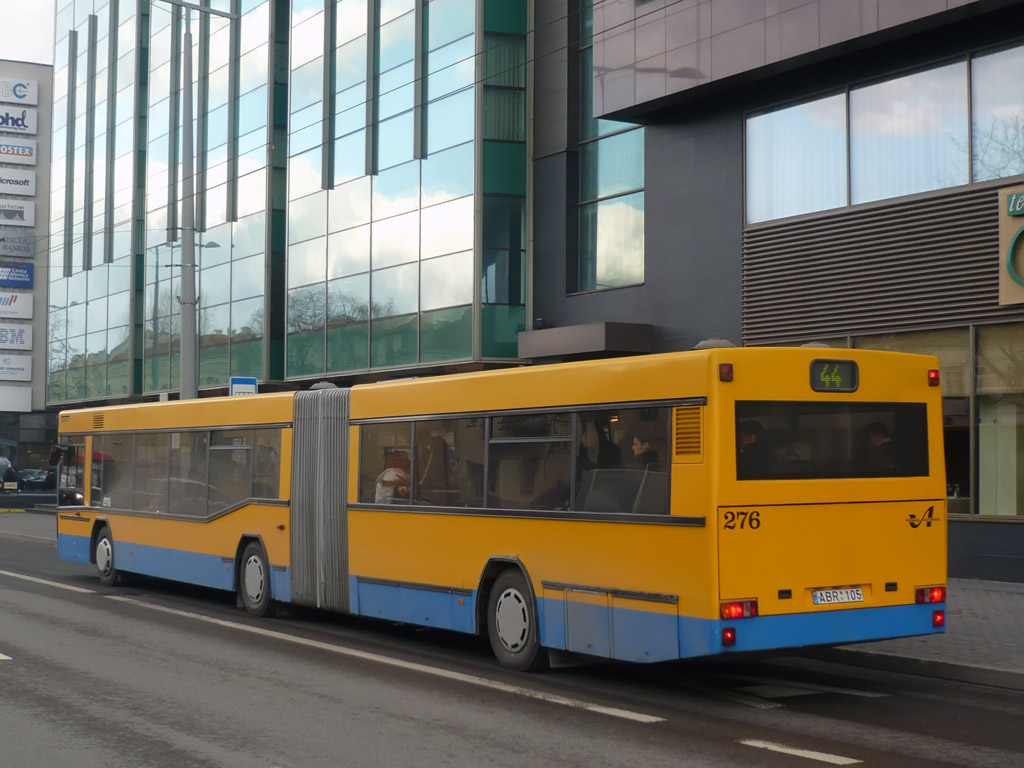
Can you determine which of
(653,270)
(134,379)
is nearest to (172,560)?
(653,270)

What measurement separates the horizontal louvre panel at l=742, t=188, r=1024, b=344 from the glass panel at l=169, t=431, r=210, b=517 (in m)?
8.59

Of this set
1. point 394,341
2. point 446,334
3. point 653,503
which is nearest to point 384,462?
point 653,503

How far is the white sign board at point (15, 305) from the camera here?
6347cm

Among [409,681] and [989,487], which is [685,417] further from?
[989,487]

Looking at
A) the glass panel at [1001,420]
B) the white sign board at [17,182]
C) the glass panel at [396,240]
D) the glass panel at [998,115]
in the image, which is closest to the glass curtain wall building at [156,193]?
the glass panel at [396,240]

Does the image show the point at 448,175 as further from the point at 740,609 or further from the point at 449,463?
the point at 740,609

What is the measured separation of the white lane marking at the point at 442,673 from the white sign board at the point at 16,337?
175ft

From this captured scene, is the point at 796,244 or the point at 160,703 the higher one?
the point at 796,244

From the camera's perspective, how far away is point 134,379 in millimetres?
42625

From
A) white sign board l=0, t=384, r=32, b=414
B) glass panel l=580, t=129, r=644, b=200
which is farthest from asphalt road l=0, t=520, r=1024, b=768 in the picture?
white sign board l=0, t=384, r=32, b=414

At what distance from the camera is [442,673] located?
405 inches

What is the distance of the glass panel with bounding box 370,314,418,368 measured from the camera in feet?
89.6

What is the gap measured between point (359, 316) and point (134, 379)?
52.9ft

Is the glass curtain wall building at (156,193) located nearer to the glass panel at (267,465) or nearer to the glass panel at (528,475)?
the glass panel at (267,465)
